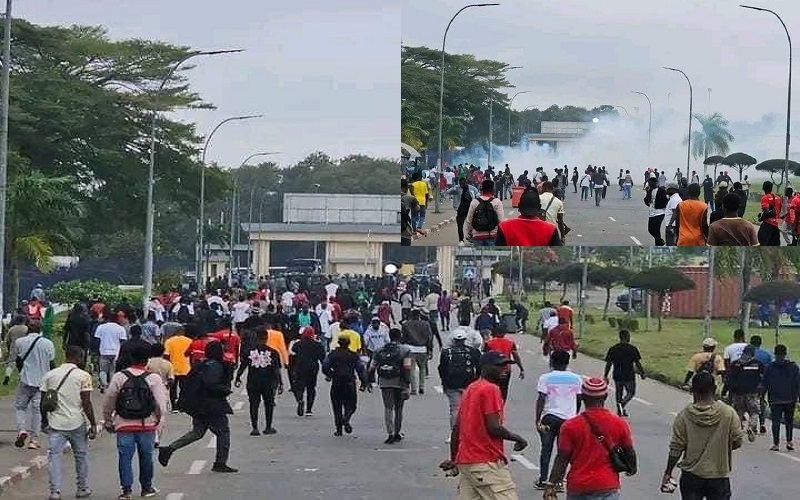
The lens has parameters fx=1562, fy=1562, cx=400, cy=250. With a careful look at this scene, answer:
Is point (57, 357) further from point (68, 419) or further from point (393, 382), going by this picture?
point (68, 419)

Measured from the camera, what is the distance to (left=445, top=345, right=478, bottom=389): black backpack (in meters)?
18.1

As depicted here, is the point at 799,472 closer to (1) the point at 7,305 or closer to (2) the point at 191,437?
(2) the point at 191,437

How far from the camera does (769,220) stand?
2377 centimetres

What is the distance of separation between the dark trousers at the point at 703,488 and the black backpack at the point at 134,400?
17.3 ft

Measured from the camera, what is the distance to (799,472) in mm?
18094

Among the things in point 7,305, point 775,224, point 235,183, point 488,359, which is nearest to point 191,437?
point 488,359

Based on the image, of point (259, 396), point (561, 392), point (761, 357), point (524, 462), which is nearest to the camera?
point (561, 392)

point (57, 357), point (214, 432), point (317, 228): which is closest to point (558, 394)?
point (214, 432)

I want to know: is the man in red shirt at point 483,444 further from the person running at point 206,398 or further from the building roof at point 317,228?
the building roof at point 317,228

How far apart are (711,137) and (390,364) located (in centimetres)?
922

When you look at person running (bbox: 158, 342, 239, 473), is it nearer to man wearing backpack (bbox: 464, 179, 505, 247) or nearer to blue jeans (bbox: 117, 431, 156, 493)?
blue jeans (bbox: 117, 431, 156, 493)

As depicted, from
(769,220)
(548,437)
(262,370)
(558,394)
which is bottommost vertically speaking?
(548,437)

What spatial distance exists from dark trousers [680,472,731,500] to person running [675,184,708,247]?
32.2ft

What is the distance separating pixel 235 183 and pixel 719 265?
39758 mm
